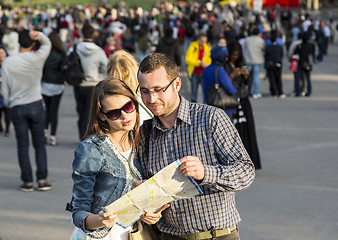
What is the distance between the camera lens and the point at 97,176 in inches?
125

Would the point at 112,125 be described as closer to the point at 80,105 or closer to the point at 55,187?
the point at 55,187

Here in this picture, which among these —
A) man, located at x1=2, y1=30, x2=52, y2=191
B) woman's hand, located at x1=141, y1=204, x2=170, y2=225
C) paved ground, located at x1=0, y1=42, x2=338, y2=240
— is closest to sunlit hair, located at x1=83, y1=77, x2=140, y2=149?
woman's hand, located at x1=141, y1=204, x2=170, y2=225

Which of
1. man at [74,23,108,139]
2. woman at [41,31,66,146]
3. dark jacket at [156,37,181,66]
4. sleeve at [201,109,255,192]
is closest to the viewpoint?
sleeve at [201,109,255,192]

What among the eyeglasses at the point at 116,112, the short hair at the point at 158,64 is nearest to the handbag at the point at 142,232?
the eyeglasses at the point at 116,112

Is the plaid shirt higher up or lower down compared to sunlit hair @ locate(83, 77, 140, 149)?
lower down

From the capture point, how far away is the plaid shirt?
311 cm

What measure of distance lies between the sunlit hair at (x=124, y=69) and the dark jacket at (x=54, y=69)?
18.1ft

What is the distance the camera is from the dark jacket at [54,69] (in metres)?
10.5

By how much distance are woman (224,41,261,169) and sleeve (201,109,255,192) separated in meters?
4.89

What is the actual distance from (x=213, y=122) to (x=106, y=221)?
70cm

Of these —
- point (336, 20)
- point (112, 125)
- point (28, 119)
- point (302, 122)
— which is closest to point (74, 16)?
point (336, 20)

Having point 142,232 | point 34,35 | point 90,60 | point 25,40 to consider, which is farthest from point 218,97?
point 142,232

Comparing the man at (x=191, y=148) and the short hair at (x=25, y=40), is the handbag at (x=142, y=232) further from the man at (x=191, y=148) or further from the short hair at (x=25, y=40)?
the short hair at (x=25, y=40)

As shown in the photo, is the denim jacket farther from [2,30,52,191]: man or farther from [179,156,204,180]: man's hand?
[2,30,52,191]: man
